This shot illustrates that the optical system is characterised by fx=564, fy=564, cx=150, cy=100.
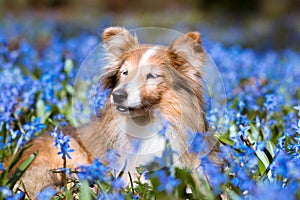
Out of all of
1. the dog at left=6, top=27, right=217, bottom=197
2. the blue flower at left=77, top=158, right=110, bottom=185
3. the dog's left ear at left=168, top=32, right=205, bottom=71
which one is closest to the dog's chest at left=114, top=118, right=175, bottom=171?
the dog at left=6, top=27, right=217, bottom=197

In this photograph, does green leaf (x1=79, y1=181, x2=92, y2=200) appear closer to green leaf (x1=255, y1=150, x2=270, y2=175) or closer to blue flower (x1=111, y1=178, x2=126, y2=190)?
blue flower (x1=111, y1=178, x2=126, y2=190)

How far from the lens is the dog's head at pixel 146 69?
3.92 metres

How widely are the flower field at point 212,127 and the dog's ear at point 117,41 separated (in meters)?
0.80

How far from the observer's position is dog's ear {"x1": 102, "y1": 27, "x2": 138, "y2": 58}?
4.43m

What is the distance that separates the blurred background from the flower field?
17.0ft

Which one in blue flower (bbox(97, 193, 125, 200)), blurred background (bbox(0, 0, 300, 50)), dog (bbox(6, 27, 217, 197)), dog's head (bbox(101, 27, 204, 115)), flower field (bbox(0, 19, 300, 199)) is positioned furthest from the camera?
blurred background (bbox(0, 0, 300, 50))

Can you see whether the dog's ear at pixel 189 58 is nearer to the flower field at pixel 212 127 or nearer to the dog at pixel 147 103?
the dog at pixel 147 103

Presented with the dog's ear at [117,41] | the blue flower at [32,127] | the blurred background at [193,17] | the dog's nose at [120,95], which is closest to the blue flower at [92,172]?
the dog's nose at [120,95]

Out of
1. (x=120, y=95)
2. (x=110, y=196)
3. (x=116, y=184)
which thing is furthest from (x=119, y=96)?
(x=116, y=184)

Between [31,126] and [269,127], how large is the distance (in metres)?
2.13

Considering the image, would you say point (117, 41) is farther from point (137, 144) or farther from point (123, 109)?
point (137, 144)

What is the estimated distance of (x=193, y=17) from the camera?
2348cm

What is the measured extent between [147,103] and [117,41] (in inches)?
27.5

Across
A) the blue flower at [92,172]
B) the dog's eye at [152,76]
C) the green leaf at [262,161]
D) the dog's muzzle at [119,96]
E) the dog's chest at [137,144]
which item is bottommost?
the dog's chest at [137,144]
